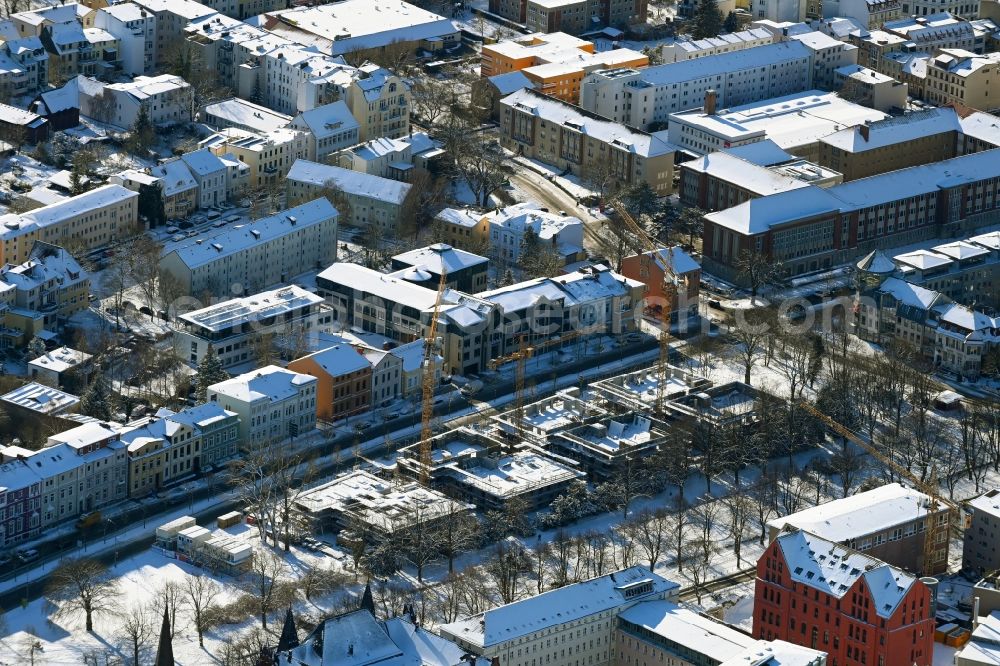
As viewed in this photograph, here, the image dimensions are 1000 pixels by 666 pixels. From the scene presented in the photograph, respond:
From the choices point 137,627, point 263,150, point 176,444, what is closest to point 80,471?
point 176,444

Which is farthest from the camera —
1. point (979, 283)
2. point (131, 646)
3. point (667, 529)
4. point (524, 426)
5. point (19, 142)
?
point (19, 142)

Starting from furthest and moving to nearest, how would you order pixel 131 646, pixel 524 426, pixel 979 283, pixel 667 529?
1. pixel 979 283
2. pixel 524 426
3. pixel 667 529
4. pixel 131 646

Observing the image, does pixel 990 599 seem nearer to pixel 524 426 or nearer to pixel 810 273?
pixel 524 426

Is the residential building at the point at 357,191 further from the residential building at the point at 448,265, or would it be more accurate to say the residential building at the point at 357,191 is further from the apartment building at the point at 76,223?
the apartment building at the point at 76,223

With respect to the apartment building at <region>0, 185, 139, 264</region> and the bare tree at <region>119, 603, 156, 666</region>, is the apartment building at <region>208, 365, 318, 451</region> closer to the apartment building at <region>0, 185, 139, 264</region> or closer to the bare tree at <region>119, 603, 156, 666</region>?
the bare tree at <region>119, 603, 156, 666</region>

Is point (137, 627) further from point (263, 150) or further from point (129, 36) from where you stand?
point (129, 36)

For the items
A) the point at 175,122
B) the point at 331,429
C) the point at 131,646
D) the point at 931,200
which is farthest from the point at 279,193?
the point at 131,646

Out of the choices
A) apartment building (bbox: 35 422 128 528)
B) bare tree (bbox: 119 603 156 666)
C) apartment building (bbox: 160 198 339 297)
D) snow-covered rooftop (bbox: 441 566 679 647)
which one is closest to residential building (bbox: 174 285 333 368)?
apartment building (bbox: 160 198 339 297)
